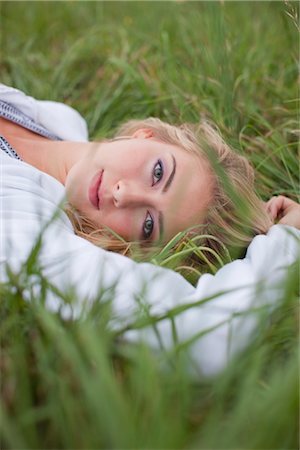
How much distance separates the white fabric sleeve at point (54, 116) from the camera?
2.64 metres

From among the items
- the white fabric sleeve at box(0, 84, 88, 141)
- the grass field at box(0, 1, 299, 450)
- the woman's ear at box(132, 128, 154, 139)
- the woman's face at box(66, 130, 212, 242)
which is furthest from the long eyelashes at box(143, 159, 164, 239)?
the white fabric sleeve at box(0, 84, 88, 141)

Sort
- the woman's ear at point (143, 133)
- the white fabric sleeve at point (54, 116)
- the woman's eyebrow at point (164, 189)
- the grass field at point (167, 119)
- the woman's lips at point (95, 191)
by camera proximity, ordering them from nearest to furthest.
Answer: the grass field at point (167, 119), the woman's eyebrow at point (164, 189), the woman's lips at point (95, 191), the woman's ear at point (143, 133), the white fabric sleeve at point (54, 116)

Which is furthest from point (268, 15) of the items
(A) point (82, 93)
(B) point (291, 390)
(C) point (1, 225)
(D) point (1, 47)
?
(B) point (291, 390)

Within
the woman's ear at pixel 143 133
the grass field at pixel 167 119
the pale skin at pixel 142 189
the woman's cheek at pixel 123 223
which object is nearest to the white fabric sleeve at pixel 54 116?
the grass field at pixel 167 119

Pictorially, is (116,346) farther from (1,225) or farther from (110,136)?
(110,136)

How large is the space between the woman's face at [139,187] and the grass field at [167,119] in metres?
0.43

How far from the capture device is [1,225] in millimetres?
1722

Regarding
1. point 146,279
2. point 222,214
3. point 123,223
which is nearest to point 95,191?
point 123,223

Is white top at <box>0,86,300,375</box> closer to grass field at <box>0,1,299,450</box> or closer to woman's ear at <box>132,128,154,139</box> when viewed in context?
grass field at <box>0,1,299,450</box>

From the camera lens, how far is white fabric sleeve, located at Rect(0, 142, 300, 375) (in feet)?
4.65

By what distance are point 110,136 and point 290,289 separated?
166cm

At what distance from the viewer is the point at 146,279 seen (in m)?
1.51

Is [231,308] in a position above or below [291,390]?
below

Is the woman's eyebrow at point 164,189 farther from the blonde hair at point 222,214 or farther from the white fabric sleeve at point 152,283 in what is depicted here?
the white fabric sleeve at point 152,283
